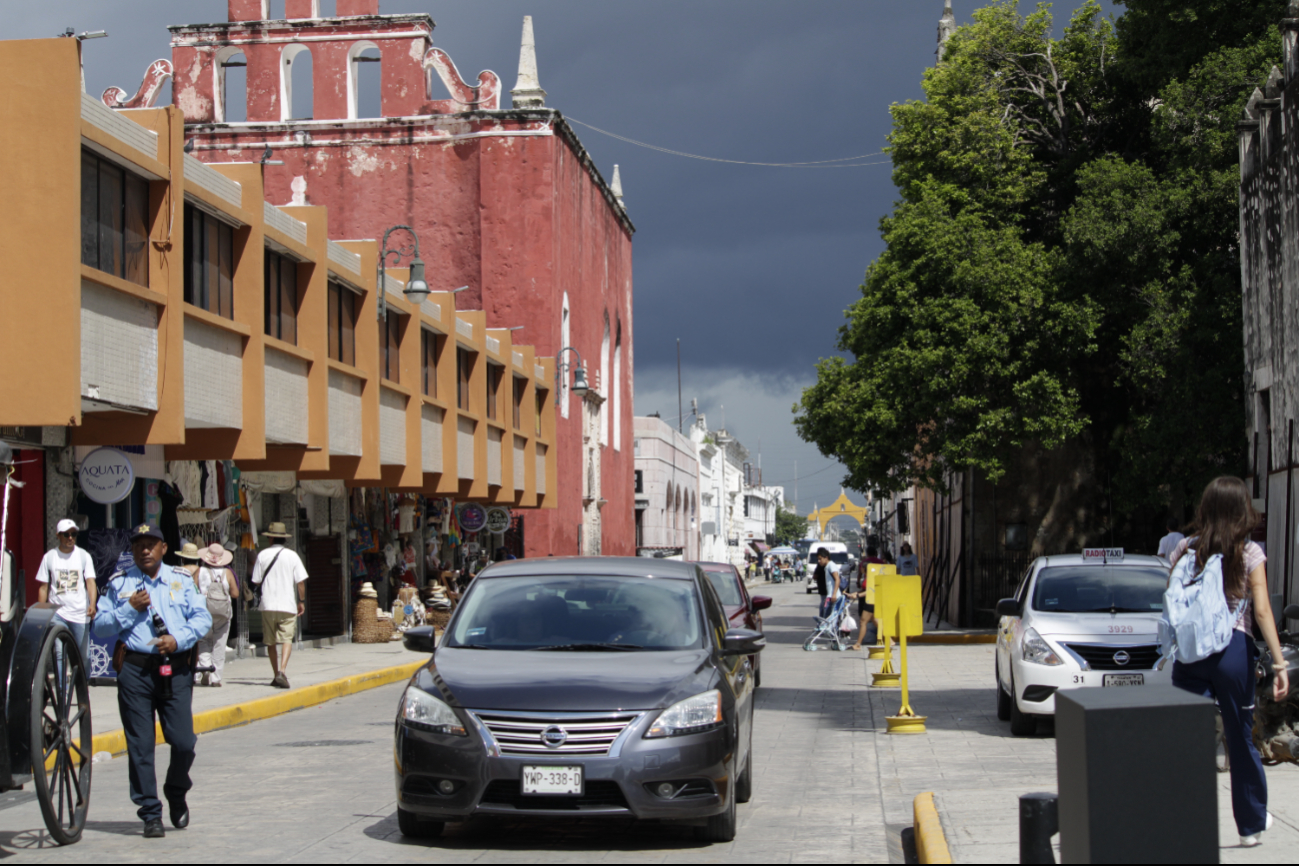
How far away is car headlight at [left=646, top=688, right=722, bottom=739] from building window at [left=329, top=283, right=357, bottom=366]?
59.0 ft

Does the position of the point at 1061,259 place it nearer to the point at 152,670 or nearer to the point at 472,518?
the point at 472,518

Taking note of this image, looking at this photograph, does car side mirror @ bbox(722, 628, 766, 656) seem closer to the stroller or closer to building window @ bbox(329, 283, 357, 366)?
building window @ bbox(329, 283, 357, 366)

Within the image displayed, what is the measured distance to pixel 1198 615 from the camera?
6750 millimetres

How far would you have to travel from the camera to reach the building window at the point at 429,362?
30703 millimetres

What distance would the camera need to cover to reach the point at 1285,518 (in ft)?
63.7

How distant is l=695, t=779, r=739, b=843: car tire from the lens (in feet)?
24.8

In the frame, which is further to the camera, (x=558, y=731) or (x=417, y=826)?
(x=417, y=826)

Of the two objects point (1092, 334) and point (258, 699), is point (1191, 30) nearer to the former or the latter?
point (1092, 334)

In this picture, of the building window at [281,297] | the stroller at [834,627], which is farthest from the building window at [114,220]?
the stroller at [834,627]

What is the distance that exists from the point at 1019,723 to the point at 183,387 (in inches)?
425

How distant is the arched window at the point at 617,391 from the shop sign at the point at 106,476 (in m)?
39.6

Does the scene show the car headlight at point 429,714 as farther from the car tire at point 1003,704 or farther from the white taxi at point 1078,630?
the car tire at point 1003,704

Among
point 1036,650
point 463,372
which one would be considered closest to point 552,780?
point 1036,650

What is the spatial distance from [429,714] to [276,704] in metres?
9.01
